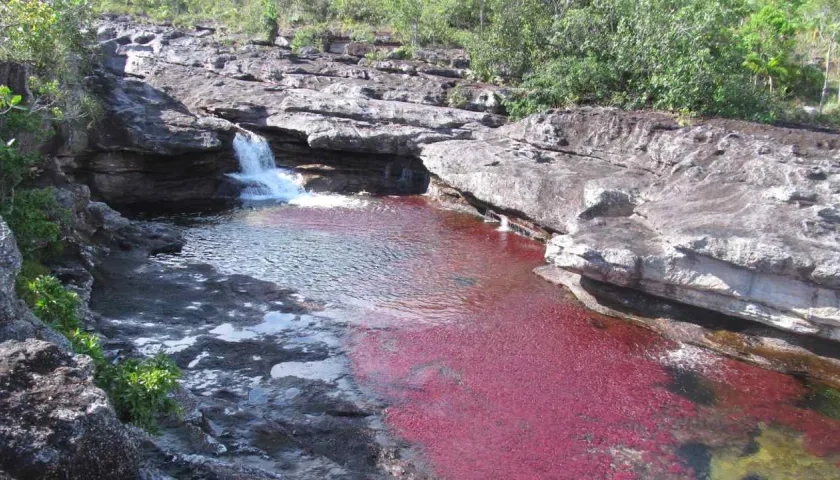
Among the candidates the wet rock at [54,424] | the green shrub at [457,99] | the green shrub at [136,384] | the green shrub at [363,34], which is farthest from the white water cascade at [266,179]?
the wet rock at [54,424]

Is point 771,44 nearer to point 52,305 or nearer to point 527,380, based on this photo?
point 527,380

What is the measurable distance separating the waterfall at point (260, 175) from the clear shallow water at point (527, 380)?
6.66 metres

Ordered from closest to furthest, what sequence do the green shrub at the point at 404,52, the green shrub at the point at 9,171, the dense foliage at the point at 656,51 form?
the green shrub at the point at 9,171 → the dense foliage at the point at 656,51 → the green shrub at the point at 404,52

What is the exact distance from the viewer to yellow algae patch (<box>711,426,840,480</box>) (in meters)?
10.5

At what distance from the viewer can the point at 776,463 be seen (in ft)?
35.4

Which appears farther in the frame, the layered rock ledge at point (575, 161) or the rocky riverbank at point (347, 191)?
the layered rock ledge at point (575, 161)

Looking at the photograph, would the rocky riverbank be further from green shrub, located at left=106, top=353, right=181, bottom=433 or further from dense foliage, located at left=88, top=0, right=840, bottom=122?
dense foliage, located at left=88, top=0, right=840, bottom=122

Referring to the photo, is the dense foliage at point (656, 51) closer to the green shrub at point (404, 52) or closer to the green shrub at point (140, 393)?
the green shrub at point (404, 52)

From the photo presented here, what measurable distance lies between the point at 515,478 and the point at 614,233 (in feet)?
25.3

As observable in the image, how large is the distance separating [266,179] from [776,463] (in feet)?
74.3

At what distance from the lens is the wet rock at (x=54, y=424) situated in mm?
4980

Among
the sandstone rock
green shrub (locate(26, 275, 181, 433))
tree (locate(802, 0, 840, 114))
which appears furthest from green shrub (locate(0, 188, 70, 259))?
tree (locate(802, 0, 840, 114))

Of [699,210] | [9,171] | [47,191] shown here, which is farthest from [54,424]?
[699,210]

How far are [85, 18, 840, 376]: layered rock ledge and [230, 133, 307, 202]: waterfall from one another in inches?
35.4
